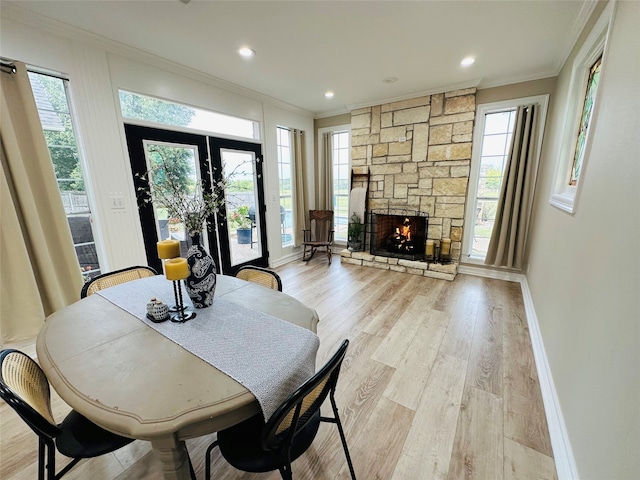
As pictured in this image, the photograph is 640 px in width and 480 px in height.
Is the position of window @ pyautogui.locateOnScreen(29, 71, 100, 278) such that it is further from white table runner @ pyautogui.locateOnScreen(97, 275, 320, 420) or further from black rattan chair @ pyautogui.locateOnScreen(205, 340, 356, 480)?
black rattan chair @ pyautogui.locateOnScreen(205, 340, 356, 480)

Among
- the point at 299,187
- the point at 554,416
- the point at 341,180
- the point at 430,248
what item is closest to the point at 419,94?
the point at 341,180

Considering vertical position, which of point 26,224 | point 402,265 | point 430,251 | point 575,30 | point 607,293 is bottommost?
point 402,265

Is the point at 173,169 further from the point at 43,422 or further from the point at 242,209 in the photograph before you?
the point at 43,422

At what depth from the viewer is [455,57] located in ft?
8.63

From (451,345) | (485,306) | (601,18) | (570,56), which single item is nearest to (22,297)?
(451,345)

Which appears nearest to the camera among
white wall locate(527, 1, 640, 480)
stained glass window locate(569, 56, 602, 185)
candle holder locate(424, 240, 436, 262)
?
white wall locate(527, 1, 640, 480)

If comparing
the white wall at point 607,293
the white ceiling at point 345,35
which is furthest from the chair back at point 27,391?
the white ceiling at point 345,35

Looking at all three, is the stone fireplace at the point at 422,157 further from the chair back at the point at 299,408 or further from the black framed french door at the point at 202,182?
the chair back at the point at 299,408

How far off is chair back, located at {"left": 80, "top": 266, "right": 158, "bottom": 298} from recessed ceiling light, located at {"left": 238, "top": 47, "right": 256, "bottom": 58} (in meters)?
2.20

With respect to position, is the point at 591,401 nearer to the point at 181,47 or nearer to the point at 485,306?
the point at 485,306

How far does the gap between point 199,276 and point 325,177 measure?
3926 millimetres

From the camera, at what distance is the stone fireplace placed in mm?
3549

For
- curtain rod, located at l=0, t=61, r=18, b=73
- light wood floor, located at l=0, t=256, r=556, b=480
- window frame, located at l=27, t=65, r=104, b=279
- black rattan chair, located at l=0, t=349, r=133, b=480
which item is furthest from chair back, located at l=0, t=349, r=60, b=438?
curtain rod, located at l=0, t=61, r=18, b=73

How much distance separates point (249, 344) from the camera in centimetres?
106
